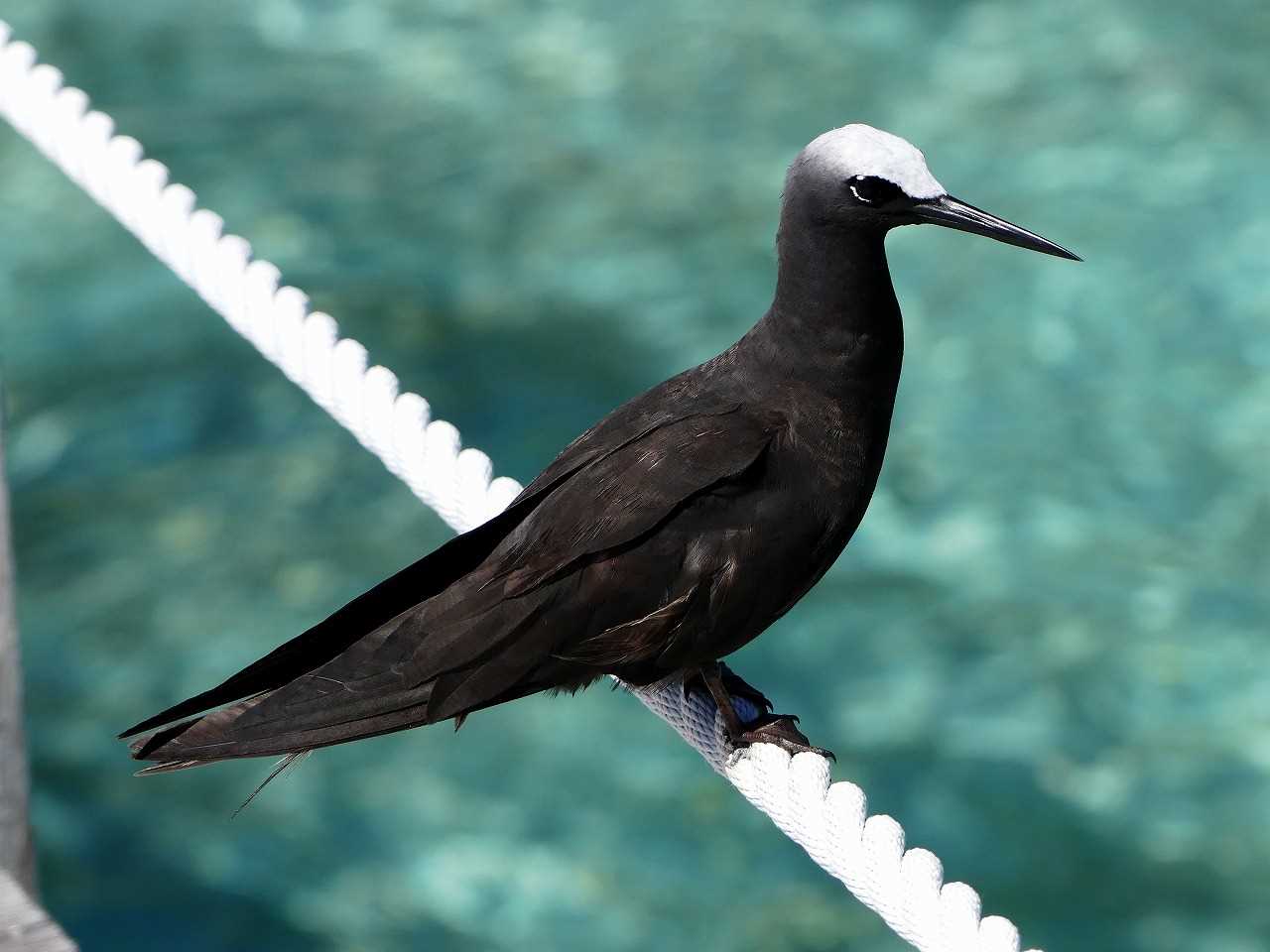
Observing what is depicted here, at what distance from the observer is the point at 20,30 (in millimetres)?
4141

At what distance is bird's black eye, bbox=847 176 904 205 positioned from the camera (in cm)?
140

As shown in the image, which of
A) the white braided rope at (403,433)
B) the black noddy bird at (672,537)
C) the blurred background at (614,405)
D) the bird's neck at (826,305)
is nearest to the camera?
the white braided rope at (403,433)

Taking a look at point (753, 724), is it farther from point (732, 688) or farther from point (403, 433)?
point (403, 433)

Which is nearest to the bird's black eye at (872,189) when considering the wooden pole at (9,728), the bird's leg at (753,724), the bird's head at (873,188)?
the bird's head at (873,188)

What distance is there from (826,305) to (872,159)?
0.12 m

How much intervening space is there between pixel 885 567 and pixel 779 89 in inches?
49.6

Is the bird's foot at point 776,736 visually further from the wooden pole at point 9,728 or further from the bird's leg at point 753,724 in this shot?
the wooden pole at point 9,728

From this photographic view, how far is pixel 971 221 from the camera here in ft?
4.66

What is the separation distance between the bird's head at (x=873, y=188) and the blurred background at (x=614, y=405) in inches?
57.1

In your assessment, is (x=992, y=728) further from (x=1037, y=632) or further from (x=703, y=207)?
(x=703, y=207)

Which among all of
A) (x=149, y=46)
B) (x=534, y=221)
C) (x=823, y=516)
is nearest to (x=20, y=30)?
(x=149, y=46)

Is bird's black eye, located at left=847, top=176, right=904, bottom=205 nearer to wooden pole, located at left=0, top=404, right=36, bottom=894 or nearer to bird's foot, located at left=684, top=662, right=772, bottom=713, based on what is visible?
bird's foot, located at left=684, top=662, right=772, bottom=713

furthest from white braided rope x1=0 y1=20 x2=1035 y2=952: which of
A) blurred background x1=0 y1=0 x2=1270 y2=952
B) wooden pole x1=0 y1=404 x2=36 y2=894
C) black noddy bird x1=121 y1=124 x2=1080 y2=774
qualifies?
blurred background x1=0 y1=0 x2=1270 y2=952

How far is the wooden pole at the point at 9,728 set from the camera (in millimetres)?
1642
